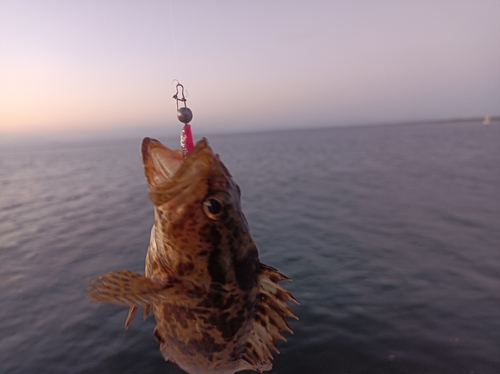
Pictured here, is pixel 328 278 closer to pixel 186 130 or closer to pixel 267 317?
pixel 267 317

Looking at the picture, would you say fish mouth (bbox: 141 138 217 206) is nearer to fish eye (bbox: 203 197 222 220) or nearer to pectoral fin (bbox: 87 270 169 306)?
fish eye (bbox: 203 197 222 220)

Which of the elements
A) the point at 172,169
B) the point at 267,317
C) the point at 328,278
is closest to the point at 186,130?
the point at 172,169

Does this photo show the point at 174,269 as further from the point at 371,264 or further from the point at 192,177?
the point at 371,264

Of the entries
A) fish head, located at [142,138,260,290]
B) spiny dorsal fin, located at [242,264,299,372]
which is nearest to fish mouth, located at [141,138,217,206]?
fish head, located at [142,138,260,290]

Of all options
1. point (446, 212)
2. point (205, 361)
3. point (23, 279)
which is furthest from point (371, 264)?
point (23, 279)

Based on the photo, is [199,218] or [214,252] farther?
[214,252]

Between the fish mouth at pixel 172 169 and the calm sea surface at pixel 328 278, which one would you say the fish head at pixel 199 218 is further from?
the calm sea surface at pixel 328 278

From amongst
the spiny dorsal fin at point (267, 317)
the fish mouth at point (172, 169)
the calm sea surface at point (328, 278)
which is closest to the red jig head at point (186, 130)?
the fish mouth at point (172, 169)
